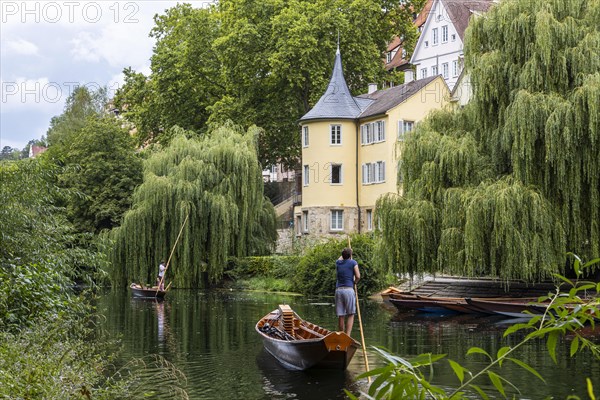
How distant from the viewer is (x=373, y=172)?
4875 cm

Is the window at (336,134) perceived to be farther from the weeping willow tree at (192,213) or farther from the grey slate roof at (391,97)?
the weeping willow tree at (192,213)

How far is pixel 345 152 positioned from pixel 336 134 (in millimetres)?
1128

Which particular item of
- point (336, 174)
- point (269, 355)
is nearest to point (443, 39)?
point (336, 174)

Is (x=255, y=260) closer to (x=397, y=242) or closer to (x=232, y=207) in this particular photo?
(x=232, y=207)

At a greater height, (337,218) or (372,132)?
(372,132)

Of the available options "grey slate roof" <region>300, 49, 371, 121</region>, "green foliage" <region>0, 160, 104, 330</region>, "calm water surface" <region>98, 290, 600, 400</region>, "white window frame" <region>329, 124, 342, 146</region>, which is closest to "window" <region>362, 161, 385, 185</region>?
"white window frame" <region>329, 124, 342, 146</region>

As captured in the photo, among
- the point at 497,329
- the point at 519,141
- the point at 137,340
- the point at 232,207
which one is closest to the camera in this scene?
the point at 137,340

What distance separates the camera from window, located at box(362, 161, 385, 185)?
47938 millimetres

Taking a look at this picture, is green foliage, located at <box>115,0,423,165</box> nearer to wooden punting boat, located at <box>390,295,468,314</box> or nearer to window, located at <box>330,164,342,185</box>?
window, located at <box>330,164,342,185</box>

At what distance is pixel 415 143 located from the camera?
2788 centimetres

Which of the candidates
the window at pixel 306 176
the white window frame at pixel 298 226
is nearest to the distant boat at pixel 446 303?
the window at pixel 306 176

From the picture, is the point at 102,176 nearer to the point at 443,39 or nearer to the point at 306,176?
the point at 306,176

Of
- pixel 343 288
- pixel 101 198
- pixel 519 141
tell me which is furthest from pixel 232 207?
pixel 343 288

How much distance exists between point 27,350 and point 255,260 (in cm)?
3185
